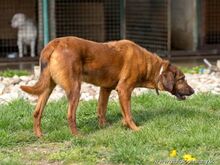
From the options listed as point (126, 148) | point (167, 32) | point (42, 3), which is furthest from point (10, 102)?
point (167, 32)

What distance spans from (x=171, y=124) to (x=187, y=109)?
0.87 metres

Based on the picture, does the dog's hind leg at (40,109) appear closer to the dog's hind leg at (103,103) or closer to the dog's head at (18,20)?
the dog's hind leg at (103,103)

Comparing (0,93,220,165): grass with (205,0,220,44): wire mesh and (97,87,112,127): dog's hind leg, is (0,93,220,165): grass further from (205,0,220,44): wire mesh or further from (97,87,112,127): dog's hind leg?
(205,0,220,44): wire mesh

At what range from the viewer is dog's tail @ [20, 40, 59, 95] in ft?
21.1

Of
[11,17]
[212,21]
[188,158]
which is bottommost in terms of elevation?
[188,158]

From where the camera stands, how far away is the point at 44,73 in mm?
6480

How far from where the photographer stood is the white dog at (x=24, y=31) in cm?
1332

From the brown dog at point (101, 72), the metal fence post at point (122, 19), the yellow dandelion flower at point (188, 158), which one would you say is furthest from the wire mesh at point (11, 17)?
the yellow dandelion flower at point (188, 158)

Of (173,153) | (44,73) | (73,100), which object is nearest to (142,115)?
(73,100)

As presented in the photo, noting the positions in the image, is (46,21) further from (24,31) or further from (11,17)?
(11,17)

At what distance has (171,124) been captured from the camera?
6.94 m

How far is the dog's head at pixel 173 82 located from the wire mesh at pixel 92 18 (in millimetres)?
7583

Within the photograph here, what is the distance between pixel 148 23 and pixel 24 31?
285 cm

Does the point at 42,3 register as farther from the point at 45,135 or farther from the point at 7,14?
the point at 45,135
